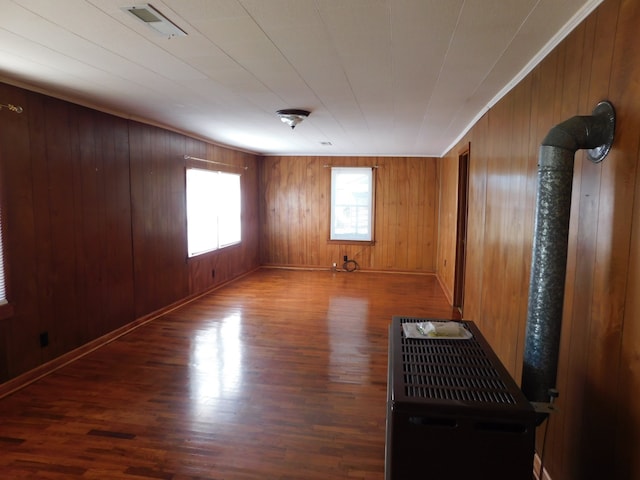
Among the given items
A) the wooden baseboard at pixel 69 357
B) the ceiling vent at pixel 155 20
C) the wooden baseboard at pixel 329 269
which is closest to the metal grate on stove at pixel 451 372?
the ceiling vent at pixel 155 20

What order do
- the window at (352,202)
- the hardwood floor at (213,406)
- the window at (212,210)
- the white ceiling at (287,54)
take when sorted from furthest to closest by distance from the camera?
the window at (352,202)
the window at (212,210)
the hardwood floor at (213,406)
the white ceiling at (287,54)

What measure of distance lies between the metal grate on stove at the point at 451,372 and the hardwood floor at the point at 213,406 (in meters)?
0.90

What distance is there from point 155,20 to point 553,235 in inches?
73.9

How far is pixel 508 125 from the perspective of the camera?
2713mm

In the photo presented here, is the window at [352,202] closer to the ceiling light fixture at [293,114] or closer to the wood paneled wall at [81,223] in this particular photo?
the wood paneled wall at [81,223]

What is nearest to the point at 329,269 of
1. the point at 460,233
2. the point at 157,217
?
the point at 460,233

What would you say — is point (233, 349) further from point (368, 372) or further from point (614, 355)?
point (614, 355)

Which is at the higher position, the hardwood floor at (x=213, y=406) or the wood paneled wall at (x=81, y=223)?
the wood paneled wall at (x=81, y=223)

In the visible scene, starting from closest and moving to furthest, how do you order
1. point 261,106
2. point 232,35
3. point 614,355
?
point 614,355, point 232,35, point 261,106

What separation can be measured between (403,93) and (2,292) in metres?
3.26

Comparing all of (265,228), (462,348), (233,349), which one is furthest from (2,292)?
(265,228)

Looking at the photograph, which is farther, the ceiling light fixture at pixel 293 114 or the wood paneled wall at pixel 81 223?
the ceiling light fixture at pixel 293 114

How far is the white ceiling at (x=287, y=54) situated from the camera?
1683 millimetres

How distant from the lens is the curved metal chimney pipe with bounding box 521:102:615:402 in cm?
138
